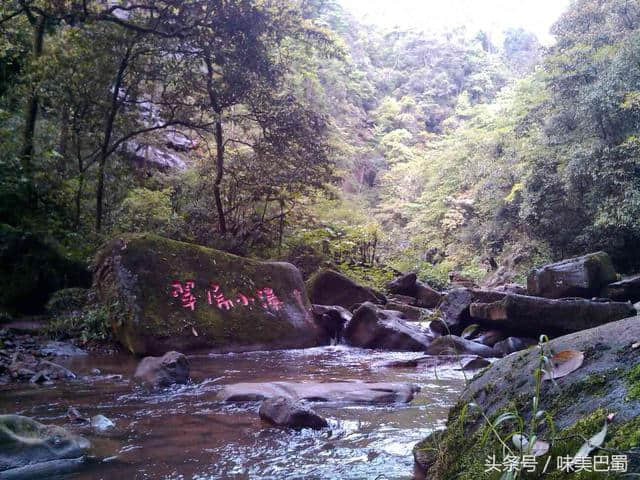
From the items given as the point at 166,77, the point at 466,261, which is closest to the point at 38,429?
the point at 166,77

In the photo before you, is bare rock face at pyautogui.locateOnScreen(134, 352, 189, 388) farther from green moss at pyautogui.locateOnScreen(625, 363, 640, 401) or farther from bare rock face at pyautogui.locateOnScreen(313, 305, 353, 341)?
green moss at pyautogui.locateOnScreen(625, 363, 640, 401)

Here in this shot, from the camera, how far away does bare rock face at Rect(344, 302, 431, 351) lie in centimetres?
838

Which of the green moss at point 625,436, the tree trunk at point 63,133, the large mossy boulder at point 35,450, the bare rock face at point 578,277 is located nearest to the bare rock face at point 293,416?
the large mossy boulder at point 35,450

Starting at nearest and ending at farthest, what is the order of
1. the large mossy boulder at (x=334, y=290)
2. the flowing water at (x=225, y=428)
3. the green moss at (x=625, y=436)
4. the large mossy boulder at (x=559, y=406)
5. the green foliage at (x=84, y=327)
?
the green moss at (x=625, y=436), the large mossy boulder at (x=559, y=406), the flowing water at (x=225, y=428), the green foliage at (x=84, y=327), the large mossy boulder at (x=334, y=290)

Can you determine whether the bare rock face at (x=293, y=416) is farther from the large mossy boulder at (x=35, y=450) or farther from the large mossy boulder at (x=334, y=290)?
the large mossy boulder at (x=334, y=290)

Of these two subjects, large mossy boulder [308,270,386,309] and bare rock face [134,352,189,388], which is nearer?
bare rock face [134,352,189,388]

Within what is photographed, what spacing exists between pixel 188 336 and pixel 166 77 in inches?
273

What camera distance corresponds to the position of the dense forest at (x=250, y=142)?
1002cm

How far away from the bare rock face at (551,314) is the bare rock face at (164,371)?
4.86m

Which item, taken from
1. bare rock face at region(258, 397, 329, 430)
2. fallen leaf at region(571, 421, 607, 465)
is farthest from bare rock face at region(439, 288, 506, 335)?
fallen leaf at region(571, 421, 607, 465)

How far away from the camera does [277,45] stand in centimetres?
1183

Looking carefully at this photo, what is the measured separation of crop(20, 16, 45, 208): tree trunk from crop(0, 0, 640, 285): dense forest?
40 millimetres

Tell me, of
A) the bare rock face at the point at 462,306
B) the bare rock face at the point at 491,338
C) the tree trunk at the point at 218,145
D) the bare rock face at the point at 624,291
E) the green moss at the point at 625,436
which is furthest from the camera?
the tree trunk at the point at 218,145

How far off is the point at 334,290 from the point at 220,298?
4319 mm
